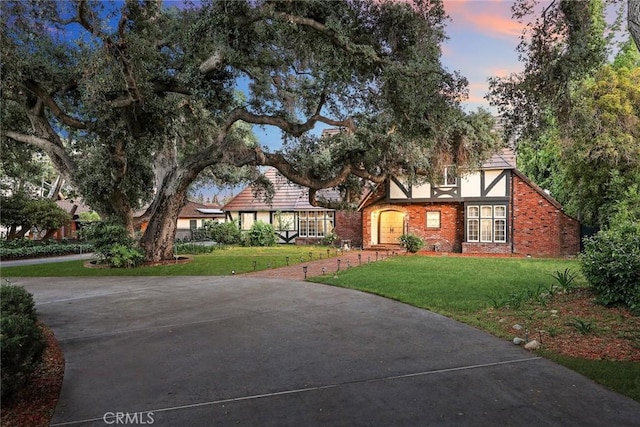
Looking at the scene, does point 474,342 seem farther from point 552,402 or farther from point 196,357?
point 196,357

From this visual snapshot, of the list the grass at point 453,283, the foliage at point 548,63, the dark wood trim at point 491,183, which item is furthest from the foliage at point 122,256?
the dark wood trim at point 491,183

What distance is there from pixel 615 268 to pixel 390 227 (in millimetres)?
17562

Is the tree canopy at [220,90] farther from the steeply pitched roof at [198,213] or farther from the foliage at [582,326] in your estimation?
the steeply pitched roof at [198,213]

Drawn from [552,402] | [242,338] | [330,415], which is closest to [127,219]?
[242,338]

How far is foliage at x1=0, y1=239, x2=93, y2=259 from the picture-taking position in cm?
2078

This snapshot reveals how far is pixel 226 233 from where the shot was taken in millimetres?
26516

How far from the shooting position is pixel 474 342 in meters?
5.64

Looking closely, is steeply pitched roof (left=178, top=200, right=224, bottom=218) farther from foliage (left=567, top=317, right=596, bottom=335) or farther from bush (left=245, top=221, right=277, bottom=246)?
foliage (left=567, top=317, right=596, bottom=335)

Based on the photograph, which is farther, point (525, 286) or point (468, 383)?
point (525, 286)

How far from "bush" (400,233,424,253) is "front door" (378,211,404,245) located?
2.94 metres

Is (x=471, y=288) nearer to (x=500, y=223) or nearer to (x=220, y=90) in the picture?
(x=220, y=90)

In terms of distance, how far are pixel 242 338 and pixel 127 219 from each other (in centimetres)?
1223

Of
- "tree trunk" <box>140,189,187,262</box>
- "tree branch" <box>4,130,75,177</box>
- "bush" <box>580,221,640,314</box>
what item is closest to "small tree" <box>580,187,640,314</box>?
"bush" <box>580,221,640,314</box>

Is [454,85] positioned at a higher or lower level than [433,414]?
higher
